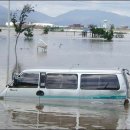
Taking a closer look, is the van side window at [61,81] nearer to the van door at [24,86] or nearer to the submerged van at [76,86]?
the submerged van at [76,86]

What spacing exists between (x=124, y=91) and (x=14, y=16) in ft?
164

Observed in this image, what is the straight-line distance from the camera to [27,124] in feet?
42.6

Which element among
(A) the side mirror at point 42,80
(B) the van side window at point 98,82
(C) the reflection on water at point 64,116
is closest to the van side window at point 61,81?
(A) the side mirror at point 42,80

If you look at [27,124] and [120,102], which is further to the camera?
[120,102]

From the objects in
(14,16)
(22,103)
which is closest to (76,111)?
(22,103)

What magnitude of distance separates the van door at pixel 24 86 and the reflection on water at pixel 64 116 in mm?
311

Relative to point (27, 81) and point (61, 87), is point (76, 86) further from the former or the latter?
point (27, 81)

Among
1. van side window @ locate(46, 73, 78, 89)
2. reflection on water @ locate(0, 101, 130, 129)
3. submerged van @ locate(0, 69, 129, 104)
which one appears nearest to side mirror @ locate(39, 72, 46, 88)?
submerged van @ locate(0, 69, 129, 104)

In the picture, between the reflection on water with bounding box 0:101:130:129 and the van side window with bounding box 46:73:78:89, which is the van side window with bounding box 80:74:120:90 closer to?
the van side window with bounding box 46:73:78:89

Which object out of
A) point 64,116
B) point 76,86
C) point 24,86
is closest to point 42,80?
point 24,86

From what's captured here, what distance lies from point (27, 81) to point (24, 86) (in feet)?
0.66

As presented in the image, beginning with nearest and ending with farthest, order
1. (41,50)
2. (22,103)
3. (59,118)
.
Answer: (59,118) < (22,103) < (41,50)

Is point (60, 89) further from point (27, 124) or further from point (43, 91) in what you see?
point (27, 124)

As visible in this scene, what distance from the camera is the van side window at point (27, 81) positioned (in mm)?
16281
